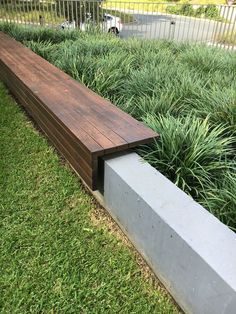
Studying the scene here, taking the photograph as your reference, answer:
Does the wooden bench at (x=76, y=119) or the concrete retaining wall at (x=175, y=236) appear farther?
the wooden bench at (x=76, y=119)

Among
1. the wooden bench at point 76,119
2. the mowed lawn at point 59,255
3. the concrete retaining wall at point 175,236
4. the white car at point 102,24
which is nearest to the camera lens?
the concrete retaining wall at point 175,236

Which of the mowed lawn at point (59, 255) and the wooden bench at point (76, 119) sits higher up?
the wooden bench at point (76, 119)

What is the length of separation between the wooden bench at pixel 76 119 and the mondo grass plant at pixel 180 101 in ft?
0.76

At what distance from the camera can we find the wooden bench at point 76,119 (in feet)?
7.14

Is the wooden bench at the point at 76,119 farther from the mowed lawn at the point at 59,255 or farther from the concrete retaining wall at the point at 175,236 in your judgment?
the mowed lawn at the point at 59,255

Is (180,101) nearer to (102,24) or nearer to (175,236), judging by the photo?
(175,236)

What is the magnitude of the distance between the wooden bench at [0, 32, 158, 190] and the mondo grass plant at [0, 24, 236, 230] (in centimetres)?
23

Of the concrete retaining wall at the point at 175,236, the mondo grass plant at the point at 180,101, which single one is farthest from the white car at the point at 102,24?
the concrete retaining wall at the point at 175,236

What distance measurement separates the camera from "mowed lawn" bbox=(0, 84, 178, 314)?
1694mm

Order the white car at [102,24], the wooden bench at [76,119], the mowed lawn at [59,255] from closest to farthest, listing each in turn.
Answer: the mowed lawn at [59,255]
the wooden bench at [76,119]
the white car at [102,24]

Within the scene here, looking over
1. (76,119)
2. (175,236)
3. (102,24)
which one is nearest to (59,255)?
(175,236)

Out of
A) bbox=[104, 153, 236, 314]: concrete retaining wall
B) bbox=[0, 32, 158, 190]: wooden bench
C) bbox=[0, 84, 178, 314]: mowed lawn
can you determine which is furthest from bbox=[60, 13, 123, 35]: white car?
bbox=[104, 153, 236, 314]: concrete retaining wall

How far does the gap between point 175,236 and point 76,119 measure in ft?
4.42

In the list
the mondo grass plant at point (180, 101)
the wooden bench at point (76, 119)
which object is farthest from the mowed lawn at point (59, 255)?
the mondo grass plant at point (180, 101)
